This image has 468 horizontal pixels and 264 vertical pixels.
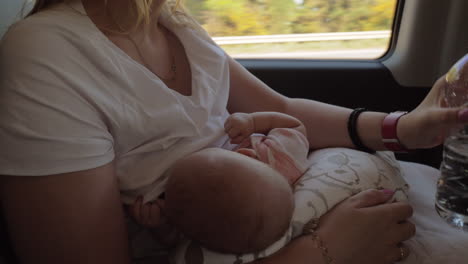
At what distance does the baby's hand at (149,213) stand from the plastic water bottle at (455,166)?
69 centimetres

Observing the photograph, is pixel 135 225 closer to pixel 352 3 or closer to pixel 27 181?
pixel 27 181

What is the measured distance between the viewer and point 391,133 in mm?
1138

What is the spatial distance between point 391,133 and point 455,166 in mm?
229

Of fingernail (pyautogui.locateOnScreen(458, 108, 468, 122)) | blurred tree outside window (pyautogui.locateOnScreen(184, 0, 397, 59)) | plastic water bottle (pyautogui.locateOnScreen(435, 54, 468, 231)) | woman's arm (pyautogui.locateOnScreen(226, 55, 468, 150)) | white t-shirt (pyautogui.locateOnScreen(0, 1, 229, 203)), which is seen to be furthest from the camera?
blurred tree outside window (pyautogui.locateOnScreen(184, 0, 397, 59))

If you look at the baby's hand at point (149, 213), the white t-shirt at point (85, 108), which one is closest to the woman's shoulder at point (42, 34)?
the white t-shirt at point (85, 108)

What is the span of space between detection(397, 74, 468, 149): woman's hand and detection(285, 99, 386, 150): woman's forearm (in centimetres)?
8

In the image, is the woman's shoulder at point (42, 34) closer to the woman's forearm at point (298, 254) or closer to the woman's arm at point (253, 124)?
the woman's arm at point (253, 124)

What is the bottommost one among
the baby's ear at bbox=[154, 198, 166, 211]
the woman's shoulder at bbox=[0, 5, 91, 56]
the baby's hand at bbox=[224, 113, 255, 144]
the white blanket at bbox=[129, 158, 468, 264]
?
the white blanket at bbox=[129, 158, 468, 264]

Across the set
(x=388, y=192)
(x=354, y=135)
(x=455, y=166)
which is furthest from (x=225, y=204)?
(x=455, y=166)

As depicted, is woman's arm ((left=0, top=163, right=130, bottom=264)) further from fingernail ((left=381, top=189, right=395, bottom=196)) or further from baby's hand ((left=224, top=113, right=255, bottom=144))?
fingernail ((left=381, top=189, right=395, bottom=196))

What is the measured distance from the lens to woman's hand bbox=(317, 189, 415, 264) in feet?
2.90

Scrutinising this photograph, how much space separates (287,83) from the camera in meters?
1.68

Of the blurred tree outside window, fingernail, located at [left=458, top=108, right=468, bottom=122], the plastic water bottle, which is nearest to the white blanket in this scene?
the plastic water bottle

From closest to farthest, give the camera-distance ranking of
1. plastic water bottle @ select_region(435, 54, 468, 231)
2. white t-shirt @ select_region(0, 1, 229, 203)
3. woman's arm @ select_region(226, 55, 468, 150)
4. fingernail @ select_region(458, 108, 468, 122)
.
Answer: white t-shirt @ select_region(0, 1, 229, 203)
fingernail @ select_region(458, 108, 468, 122)
plastic water bottle @ select_region(435, 54, 468, 231)
woman's arm @ select_region(226, 55, 468, 150)
